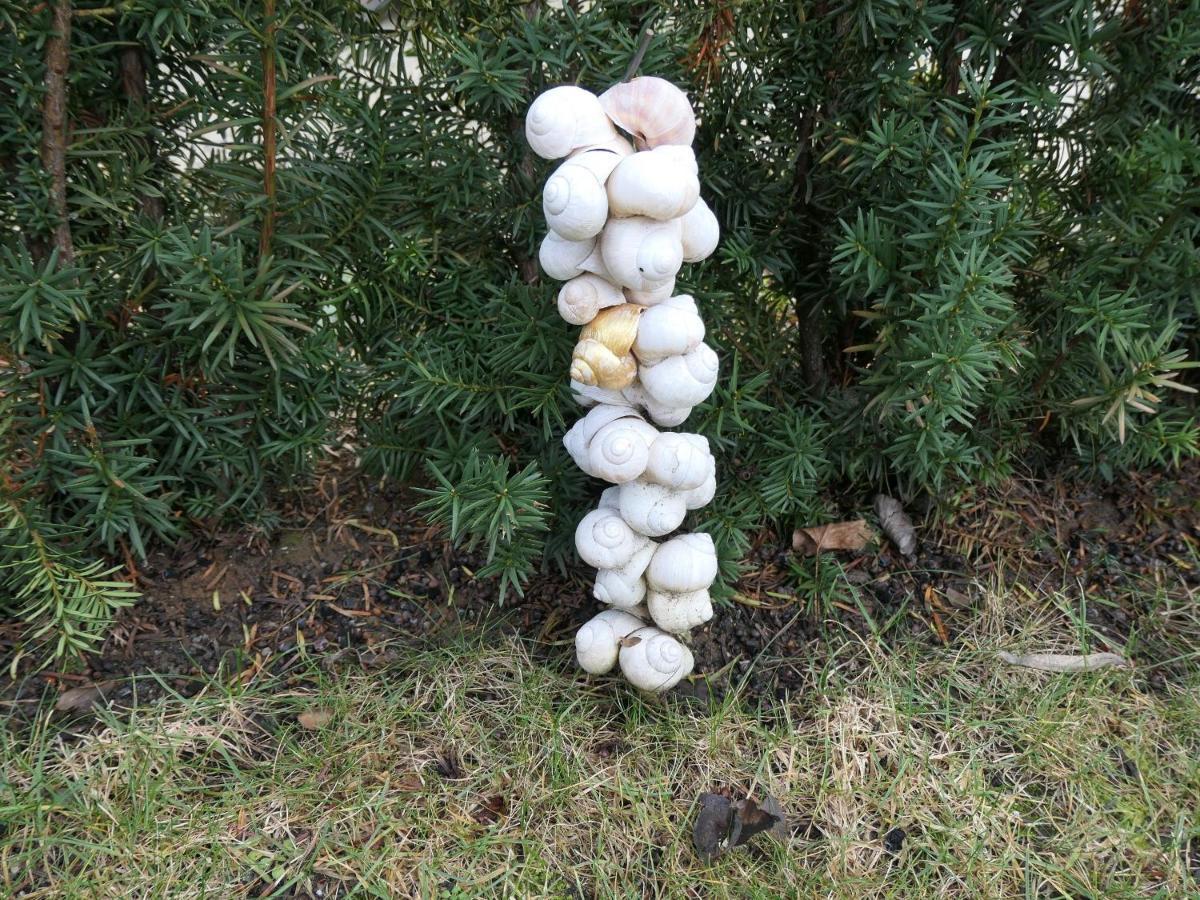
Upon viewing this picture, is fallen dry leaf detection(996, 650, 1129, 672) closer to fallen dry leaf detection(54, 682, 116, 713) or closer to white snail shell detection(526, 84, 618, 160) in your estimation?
white snail shell detection(526, 84, 618, 160)

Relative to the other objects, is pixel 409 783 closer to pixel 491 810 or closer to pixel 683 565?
pixel 491 810

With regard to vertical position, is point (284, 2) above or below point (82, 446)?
above

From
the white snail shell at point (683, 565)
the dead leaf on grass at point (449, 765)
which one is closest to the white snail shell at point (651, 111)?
the white snail shell at point (683, 565)

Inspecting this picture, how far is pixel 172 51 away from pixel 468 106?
1.55 ft

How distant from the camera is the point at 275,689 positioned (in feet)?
5.59

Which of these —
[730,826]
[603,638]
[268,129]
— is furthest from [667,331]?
[730,826]

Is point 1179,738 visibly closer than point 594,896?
No

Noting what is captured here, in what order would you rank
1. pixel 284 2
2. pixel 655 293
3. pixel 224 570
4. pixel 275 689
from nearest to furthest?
pixel 655 293 < pixel 284 2 < pixel 275 689 < pixel 224 570

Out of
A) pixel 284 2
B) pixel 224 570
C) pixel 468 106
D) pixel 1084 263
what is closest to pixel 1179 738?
pixel 1084 263

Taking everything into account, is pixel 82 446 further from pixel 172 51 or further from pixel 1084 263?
pixel 1084 263

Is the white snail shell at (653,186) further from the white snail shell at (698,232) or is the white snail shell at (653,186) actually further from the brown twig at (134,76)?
the brown twig at (134,76)

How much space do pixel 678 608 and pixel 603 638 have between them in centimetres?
13

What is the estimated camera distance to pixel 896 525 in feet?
6.31

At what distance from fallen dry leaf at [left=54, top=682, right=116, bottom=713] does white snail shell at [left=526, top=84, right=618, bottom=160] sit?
1.17 metres
